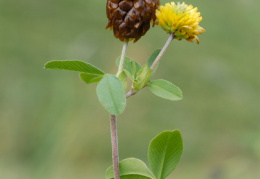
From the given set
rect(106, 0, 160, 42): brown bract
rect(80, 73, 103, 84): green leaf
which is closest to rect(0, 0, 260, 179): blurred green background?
rect(80, 73, 103, 84): green leaf

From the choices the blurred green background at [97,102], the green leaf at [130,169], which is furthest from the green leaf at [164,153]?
the blurred green background at [97,102]

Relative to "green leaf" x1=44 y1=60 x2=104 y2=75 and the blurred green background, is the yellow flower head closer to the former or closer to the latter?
"green leaf" x1=44 y1=60 x2=104 y2=75

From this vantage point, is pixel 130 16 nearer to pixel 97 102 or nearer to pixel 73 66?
pixel 73 66

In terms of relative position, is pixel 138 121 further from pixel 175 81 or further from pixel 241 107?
pixel 241 107

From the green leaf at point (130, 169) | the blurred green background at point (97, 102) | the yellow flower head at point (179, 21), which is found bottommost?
the blurred green background at point (97, 102)

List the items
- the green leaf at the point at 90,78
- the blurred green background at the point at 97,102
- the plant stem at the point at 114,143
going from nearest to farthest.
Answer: the plant stem at the point at 114,143
the green leaf at the point at 90,78
the blurred green background at the point at 97,102

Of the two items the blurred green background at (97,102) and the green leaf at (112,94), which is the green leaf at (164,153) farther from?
the blurred green background at (97,102)

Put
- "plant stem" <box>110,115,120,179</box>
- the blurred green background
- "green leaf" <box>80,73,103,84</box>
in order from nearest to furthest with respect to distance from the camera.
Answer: "plant stem" <box>110,115,120,179</box>
"green leaf" <box>80,73,103,84</box>
the blurred green background
